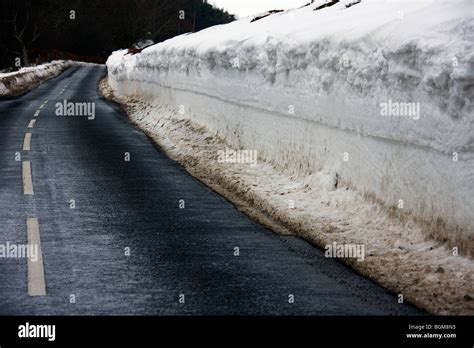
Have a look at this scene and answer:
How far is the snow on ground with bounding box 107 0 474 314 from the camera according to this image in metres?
6.00

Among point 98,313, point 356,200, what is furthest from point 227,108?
point 98,313

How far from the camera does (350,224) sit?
746cm

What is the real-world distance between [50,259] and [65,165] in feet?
18.3

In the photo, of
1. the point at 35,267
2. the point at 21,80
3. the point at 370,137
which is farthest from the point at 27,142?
the point at 21,80

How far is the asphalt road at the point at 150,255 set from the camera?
5.05m

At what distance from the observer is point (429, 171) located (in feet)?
21.4

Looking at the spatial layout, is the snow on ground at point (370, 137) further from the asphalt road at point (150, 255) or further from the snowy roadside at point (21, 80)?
the snowy roadside at point (21, 80)

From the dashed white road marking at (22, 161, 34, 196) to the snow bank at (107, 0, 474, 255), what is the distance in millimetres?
4067

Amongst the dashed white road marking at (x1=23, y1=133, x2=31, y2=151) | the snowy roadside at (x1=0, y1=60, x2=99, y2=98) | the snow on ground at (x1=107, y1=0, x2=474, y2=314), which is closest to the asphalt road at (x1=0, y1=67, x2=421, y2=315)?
the snow on ground at (x1=107, y1=0, x2=474, y2=314)

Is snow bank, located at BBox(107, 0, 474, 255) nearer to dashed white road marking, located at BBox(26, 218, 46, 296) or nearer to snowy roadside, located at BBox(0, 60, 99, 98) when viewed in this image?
dashed white road marking, located at BBox(26, 218, 46, 296)

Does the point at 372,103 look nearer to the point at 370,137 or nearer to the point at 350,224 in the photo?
the point at 370,137

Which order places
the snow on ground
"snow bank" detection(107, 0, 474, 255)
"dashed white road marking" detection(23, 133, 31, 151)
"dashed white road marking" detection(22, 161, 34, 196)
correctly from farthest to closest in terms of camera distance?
"dashed white road marking" detection(23, 133, 31, 151)
"dashed white road marking" detection(22, 161, 34, 196)
"snow bank" detection(107, 0, 474, 255)
the snow on ground

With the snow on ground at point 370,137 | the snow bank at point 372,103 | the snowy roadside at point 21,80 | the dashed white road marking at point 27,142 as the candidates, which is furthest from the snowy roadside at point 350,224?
the snowy roadside at point 21,80
